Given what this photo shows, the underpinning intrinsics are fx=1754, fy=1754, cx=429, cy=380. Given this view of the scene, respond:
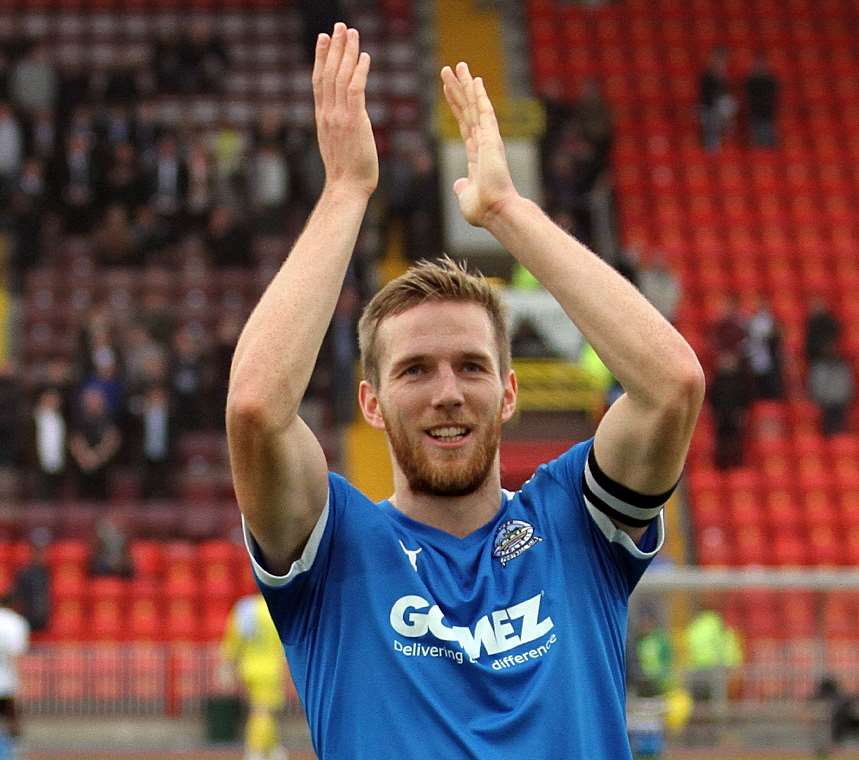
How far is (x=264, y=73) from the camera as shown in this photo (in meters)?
22.5

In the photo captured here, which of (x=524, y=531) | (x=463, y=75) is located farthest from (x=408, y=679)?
(x=463, y=75)

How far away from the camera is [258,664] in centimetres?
1375

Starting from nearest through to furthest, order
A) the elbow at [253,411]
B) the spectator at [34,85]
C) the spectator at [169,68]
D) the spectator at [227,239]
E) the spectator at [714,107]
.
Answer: the elbow at [253,411] < the spectator at [227,239] < the spectator at [34,85] < the spectator at [169,68] < the spectator at [714,107]

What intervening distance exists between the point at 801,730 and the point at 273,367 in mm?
11304

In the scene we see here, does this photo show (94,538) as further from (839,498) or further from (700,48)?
(700,48)

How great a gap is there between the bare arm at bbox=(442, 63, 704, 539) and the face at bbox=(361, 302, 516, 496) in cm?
18

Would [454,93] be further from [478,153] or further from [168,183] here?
[168,183]

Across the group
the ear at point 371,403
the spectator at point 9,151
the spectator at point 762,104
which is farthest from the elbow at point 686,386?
the spectator at point 762,104

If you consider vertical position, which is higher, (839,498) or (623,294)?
(623,294)

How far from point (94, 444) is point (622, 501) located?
1391cm

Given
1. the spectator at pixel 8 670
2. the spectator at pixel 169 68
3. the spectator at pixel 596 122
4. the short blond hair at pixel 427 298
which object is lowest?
the spectator at pixel 8 670

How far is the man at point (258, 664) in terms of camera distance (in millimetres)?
13570

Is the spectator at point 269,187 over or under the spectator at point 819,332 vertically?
over

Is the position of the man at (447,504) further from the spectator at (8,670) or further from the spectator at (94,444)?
the spectator at (94,444)
